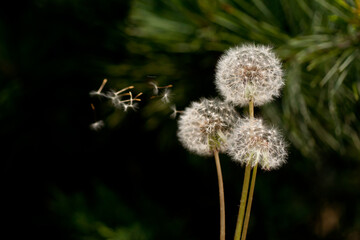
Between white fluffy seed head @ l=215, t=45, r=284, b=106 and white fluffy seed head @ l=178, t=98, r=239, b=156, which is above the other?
white fluffy seed head @ l=215, t=45, r=284, b=106

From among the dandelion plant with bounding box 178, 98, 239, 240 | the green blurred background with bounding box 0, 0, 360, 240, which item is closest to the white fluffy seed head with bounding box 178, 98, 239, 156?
the dandelion plant with bounding box 178, 98, 239, 240

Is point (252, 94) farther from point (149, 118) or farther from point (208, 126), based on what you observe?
point (149, 118)

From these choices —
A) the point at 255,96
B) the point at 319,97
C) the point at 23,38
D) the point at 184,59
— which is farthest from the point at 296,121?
the point at 23,38

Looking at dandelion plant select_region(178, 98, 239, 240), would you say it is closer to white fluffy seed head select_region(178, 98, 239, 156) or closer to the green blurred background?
white fluffy seed head select_region(178, 98, 239, 156)

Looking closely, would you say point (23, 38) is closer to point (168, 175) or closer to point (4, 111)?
point (4, 111)

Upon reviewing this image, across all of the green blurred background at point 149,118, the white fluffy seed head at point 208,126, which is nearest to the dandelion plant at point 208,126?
the white fluffy seed head at point 208,126

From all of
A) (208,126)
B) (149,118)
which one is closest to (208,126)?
(208,126)
